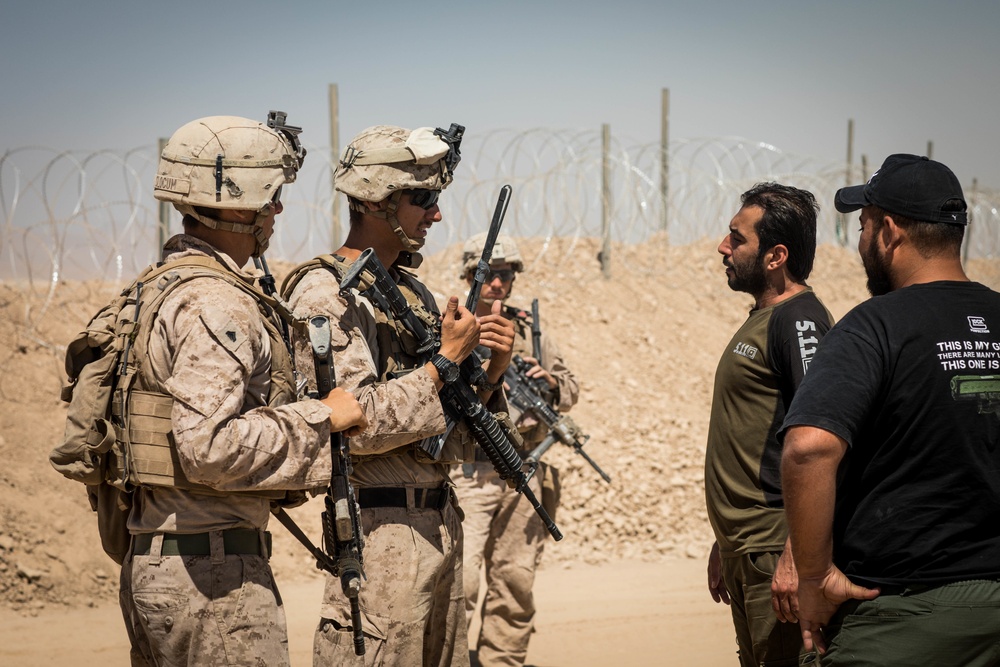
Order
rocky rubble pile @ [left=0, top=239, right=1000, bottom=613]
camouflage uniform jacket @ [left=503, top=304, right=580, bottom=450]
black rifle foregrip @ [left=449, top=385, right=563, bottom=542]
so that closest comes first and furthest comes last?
black rifle foregrip @ [left=449, top=385, right=563, bottom=542] → camouflage uniform jacket @ [left=503, top=304, right=580, bottom=450] → rocky rubble pile @ [left=0, top=239, right=1000, bottom=613]

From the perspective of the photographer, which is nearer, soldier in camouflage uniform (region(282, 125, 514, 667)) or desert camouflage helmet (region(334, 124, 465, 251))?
soldier in camouflage uniform (region(282, 125, 514, 667))

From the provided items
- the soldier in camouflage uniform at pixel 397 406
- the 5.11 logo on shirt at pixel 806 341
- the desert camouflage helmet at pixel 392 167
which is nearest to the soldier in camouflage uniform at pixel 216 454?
the soldier in camouflage uniform at pixel 397 406

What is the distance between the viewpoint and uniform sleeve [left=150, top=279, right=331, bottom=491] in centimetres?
248

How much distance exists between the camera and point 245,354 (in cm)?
258

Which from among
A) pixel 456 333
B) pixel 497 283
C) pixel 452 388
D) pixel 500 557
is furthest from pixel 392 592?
pixel 497 283

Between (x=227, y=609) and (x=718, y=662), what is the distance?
4.09m

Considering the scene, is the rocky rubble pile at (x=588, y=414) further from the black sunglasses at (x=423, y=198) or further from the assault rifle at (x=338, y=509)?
the black sunglasses at (x=423, y=198)

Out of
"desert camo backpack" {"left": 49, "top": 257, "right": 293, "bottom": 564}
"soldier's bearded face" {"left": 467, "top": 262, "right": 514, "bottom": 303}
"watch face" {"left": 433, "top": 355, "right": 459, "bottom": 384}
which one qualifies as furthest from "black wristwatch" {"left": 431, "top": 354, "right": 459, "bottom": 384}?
"soldier's bearded face" {"left": 467, "top": 262, "right": 514, "bottom": 303}

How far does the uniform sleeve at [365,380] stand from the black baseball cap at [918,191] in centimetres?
143

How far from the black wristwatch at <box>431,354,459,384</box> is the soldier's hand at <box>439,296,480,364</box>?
2 centimetres

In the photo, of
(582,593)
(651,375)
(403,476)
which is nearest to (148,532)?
(403,476)

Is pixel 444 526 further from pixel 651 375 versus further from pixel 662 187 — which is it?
pixel 662 187

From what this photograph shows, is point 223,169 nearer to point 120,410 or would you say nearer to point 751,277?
point 120,410

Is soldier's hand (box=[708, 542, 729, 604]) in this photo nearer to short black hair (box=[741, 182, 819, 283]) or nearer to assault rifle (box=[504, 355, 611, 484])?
short black hair (box=[741, 182, 819, 283])
